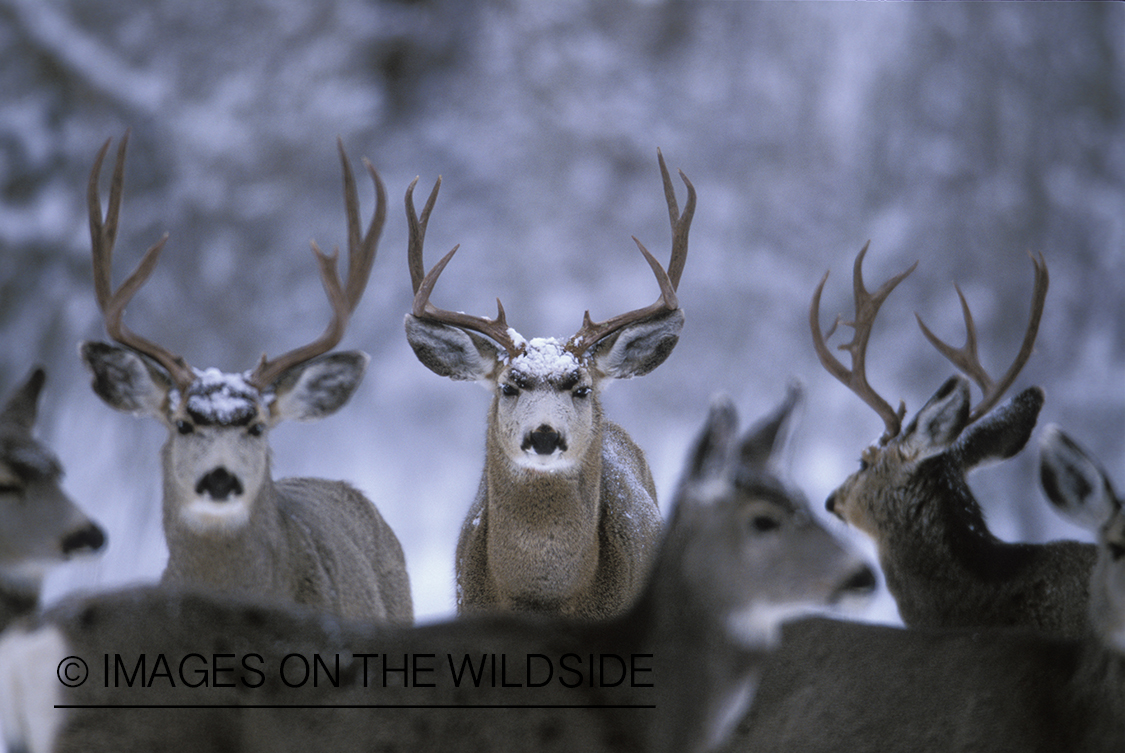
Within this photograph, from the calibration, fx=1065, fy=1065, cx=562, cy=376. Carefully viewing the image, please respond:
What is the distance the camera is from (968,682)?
2.45 metres

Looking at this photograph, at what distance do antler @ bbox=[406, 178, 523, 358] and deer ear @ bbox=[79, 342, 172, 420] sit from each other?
78cm

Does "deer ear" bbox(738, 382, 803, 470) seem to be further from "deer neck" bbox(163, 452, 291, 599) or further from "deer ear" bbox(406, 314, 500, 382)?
"deer neck" bbox(163, 452, 291, 599)

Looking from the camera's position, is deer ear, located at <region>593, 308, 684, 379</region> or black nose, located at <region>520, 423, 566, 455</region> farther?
deer ear, located at <region>593, 308, 684, 379</region>

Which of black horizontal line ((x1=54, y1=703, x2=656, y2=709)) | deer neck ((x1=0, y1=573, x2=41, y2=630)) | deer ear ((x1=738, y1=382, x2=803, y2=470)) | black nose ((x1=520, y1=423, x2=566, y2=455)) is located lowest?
black horizontal line ((x1=54, y1=703, x2=656, y2=709))

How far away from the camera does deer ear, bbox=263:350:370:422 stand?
275 cm

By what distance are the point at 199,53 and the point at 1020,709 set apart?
4.84 meters

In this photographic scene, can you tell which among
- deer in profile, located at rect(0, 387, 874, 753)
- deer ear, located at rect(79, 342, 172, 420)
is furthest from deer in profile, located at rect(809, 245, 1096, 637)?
deer ear, located at rect(79, 342, 172, 420)

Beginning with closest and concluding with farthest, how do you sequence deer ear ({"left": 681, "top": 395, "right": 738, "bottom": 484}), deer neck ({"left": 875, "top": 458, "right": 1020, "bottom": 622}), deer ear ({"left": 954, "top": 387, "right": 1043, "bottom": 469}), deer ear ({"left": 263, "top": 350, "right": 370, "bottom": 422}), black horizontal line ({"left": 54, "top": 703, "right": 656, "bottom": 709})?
black horizontal line ({"left": 54, "top": 703, "right": 656, "bottom": 709})
deer ear ({"left": 681, "top": 395, "right": 738, "bottom": 484})
deer ear ({"left": 263, "top": 350, "right": 370, "bottom": 422})
deer neck ({"left": 875, "top": 458, "right": 1020, "bottom": 622})
deer ear ({"left": 954, "top": 387, "right": 1043, "bottom": 469})

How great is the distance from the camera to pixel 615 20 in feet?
19.8

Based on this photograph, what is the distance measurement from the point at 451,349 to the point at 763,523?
1.28 meters

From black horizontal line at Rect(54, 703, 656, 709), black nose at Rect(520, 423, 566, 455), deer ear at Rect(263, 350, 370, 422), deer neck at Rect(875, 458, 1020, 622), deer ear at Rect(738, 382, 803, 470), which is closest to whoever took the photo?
black horizontal line at Rect(54, 703, 656, 709)

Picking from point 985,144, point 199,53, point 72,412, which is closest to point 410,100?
point 199,53

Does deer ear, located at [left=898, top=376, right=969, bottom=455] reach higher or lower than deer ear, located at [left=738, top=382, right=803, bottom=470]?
higher

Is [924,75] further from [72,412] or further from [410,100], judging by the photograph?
[72,412]
